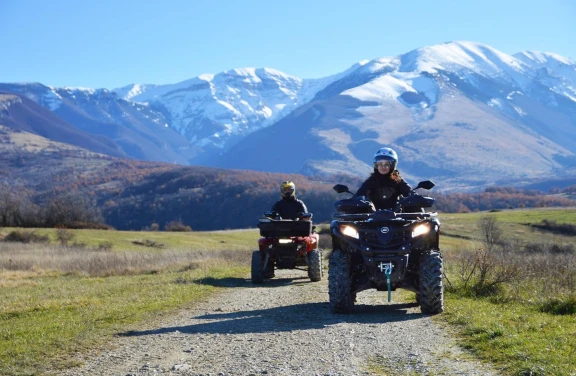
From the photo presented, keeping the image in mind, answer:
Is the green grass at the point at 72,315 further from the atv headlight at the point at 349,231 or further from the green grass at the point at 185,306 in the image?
the atv headlight at the point at 349,231

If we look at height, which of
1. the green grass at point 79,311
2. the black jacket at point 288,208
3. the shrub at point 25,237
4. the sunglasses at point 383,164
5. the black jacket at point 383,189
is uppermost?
the sunglasses at point 383,164

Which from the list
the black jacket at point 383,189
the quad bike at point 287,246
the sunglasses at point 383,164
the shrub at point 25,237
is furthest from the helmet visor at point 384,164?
the shrub at point 25,237

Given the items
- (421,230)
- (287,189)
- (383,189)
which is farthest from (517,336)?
(287,189)

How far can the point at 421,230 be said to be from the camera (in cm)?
1130

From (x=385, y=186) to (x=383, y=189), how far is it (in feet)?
0.23

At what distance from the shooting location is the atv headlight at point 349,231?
445 inches

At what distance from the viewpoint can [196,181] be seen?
191 m

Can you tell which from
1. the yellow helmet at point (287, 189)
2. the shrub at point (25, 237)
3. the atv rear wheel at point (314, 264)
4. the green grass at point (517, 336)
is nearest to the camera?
the green grass at point (517, 336)

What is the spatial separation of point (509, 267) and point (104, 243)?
48.8 m

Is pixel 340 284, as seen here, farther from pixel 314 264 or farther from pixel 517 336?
pixel 314 264

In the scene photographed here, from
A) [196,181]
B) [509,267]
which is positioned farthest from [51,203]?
[196,181]

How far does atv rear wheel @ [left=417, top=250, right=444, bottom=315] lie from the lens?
1106cm

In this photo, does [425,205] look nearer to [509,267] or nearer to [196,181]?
[509,267]

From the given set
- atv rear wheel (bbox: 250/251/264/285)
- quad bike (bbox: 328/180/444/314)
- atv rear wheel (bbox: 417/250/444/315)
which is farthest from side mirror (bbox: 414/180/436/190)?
atv rear wheel (bbox: 250/251/264/285)
